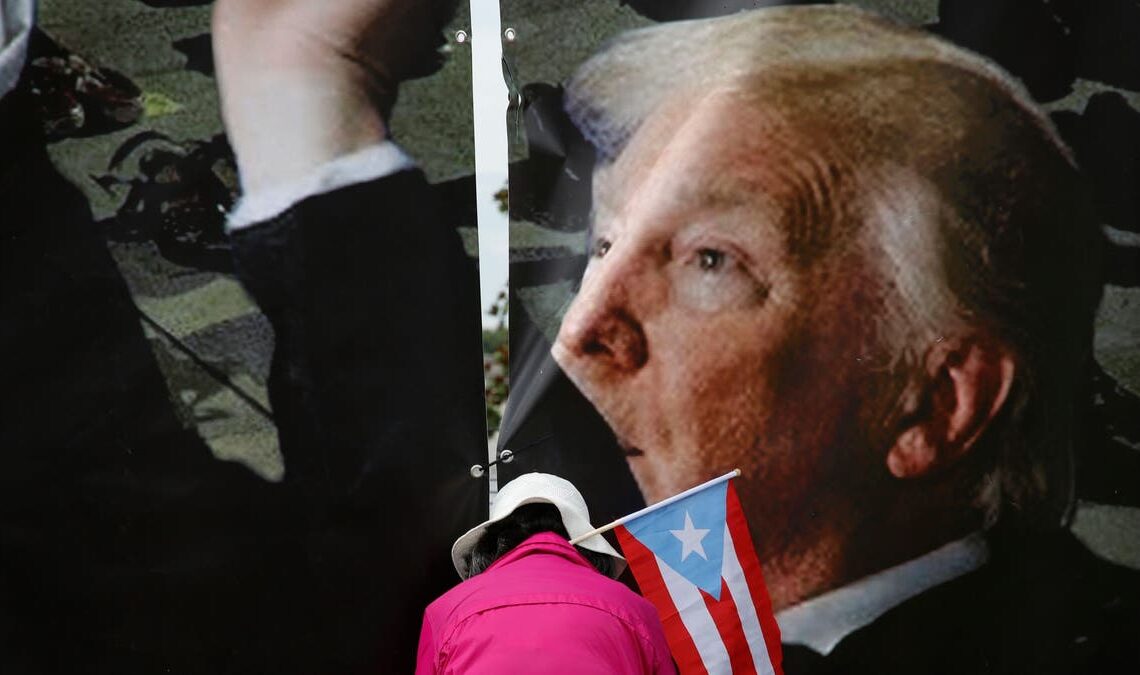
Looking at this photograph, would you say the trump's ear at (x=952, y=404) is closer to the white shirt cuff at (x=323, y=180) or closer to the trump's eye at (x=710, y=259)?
the trump's eye at (x=710, y=259)

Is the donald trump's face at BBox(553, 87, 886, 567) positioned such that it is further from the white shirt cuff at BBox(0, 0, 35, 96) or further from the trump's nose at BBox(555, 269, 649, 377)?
the white shirt cuff at BBox(0, 0, 35, 96)

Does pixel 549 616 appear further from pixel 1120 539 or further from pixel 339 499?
pixel 1120 539

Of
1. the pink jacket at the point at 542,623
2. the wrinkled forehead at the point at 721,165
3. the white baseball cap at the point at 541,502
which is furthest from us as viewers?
the wrinkled forehead at the point at 721,165

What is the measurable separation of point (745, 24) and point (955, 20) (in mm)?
504

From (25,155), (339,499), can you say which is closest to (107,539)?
(339,499)

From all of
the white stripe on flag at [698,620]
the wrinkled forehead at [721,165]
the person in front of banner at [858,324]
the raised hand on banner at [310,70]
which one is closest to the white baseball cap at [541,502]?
the white stripe on flag at [698,620]

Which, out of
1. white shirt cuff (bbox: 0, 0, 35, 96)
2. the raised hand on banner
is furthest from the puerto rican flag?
white shirt cuff (bbox: 0, 0, 35, 96)

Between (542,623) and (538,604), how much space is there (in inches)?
1.9

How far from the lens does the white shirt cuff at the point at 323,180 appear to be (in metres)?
2.58

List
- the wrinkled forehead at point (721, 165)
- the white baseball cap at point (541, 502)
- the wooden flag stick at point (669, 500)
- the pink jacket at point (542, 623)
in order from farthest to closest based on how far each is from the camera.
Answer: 1. the wrinkled forehead at point (721, 165)
2. the wooden flag stick at point (669, 500)
3. the white baseball cap at point (541, 502)
4. the pink jacket at point (542, 623)

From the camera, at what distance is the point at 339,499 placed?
260cm

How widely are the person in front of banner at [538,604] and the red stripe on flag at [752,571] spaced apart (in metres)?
0.28

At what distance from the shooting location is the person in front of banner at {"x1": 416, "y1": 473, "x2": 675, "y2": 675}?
79.5 inches

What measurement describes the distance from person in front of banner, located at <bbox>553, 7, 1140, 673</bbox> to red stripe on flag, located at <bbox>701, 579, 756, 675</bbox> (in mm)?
140
